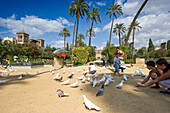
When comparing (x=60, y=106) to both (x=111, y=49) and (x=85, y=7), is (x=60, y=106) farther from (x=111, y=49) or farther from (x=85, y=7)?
(x=85, y=7)

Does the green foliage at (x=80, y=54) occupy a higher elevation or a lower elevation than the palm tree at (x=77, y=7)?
lower

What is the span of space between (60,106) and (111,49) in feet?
47.9

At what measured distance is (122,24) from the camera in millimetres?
38125

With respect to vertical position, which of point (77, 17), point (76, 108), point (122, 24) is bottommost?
point (76, 108)

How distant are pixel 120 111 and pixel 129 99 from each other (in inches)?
28.7

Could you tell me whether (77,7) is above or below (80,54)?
above

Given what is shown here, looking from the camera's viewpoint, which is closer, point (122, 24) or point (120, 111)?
point (120, 111)

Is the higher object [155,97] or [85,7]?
[85,7]

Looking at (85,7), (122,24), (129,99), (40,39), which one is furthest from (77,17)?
(40,39)

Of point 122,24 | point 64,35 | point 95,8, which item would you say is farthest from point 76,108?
point 64,35

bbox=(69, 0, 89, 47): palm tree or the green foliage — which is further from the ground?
bbox=(69, 0, 89, 47): palm tree

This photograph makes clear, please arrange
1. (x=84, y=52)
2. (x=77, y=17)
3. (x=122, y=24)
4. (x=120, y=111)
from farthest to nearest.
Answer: (x=122, y=24), (x=77, y=17), (x=84, y=52), (x=120, y=111)

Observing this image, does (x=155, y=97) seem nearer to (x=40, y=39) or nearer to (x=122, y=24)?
(x=122, y=24)

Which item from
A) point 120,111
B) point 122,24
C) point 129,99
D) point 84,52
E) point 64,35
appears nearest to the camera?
point 120,111
